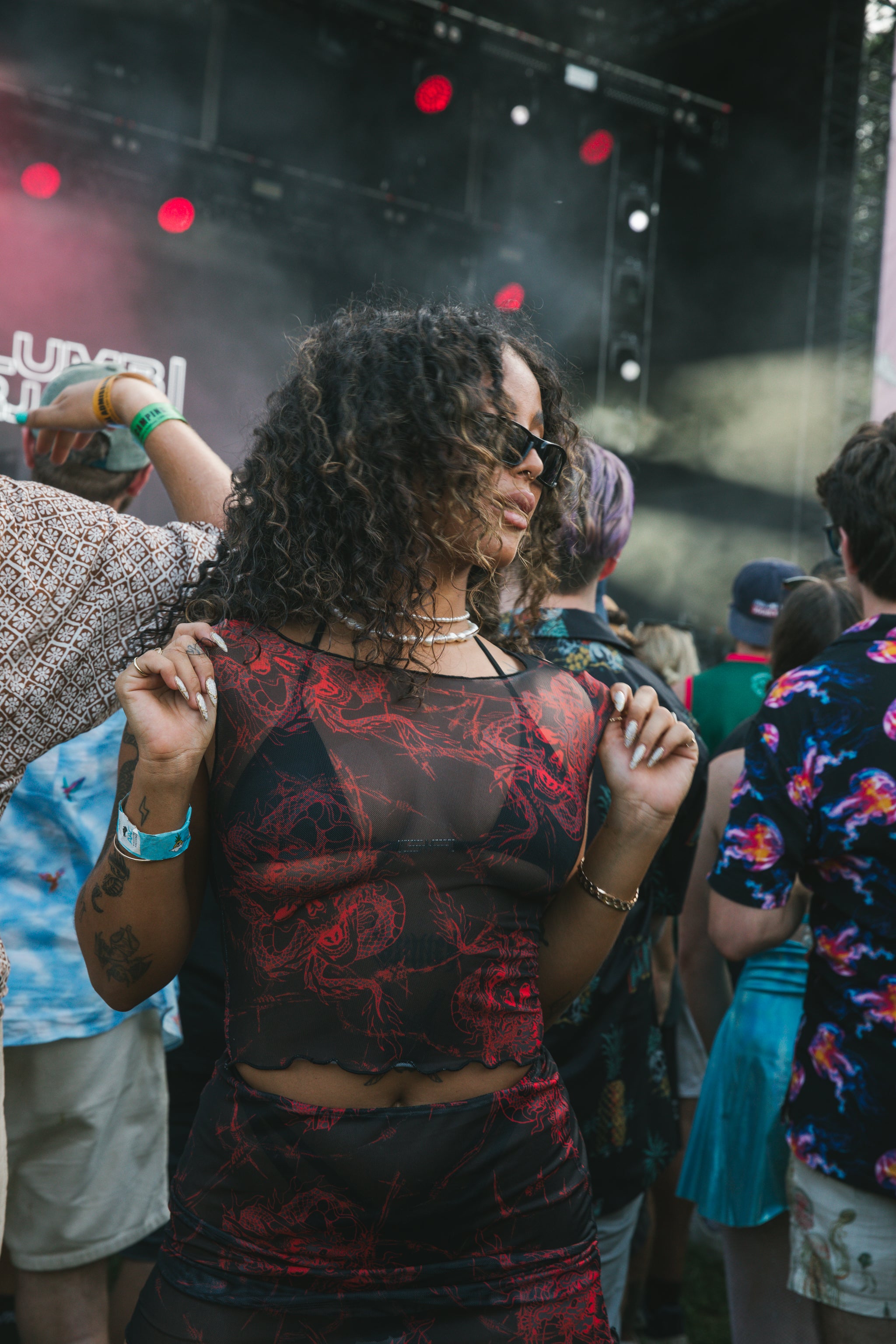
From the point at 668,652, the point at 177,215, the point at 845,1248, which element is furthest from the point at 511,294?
the point at 845,1248

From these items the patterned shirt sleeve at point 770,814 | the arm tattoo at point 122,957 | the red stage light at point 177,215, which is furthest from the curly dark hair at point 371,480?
the red stage light at point 177,215

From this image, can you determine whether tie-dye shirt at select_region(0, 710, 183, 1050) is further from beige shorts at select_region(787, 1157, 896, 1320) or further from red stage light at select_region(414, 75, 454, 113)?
red stage light at select_region(414, 75, 454, 113)

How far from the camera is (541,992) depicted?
4.37ft

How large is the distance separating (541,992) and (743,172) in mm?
9217

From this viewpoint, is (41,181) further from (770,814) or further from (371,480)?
(770,814)

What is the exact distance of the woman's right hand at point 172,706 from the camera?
40.3 inches

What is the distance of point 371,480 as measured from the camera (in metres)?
1.17

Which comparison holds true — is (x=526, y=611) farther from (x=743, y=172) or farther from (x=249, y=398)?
(x=743, y=172)

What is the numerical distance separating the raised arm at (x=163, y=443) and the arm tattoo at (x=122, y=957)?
63cm

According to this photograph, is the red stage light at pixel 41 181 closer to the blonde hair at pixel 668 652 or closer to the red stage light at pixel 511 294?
the red stage light at pixel 511 294

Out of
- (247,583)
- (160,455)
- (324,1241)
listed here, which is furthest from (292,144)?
(324,1241)

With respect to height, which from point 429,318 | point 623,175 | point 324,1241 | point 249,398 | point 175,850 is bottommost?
point 324,1241

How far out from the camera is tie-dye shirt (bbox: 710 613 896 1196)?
1513mm

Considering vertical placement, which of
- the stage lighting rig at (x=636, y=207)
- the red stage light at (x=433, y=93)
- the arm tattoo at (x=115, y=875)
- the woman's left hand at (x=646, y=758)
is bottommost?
the arm tattoo at (x=115, y=875)
